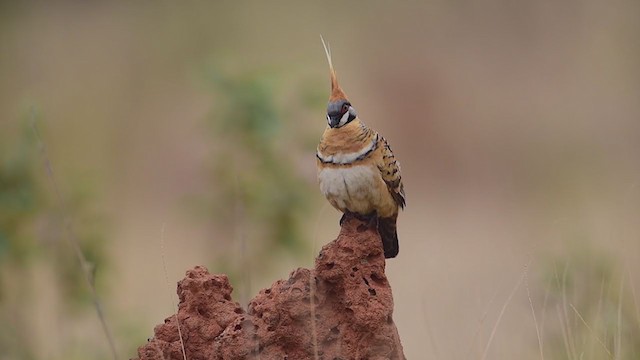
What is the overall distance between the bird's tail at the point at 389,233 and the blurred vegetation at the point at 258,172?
152 inches

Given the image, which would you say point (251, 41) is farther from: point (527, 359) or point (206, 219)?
point (527, 359)

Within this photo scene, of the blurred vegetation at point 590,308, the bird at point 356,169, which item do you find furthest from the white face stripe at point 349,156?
the blurred vegetation at point 590,308

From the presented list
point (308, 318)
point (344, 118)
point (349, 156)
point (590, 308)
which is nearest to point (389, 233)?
point (349, 156)

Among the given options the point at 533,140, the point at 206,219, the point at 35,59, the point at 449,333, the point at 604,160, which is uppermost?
the point at 35,59

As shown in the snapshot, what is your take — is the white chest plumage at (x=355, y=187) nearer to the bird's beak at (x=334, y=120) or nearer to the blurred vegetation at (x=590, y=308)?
the bird's beak at (x=334, y=120)

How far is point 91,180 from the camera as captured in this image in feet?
31.5

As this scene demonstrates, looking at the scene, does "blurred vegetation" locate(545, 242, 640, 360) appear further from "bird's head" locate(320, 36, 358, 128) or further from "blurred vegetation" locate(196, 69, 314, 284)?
"blurred vegetation" locate(196, 69, 314, 284)

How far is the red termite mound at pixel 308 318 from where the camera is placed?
4.91 meters

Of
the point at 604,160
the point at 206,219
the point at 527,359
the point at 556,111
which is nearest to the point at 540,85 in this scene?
the point at 556,111

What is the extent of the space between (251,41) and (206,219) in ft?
35.3

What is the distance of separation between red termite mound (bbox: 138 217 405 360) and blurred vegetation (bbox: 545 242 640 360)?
1173 mm

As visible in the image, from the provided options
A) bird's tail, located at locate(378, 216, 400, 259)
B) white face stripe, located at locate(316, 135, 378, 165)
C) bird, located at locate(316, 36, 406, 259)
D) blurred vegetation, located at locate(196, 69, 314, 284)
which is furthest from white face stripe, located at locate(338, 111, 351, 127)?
blurred vegetation, located at locate(196, 69, 314, 284)

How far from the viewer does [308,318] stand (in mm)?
4980

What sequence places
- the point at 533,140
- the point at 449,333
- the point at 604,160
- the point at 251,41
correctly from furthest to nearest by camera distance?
1. the point at 251,41
2. the point at 533,140
3. the point at 604,160
4. the point at 449,333
